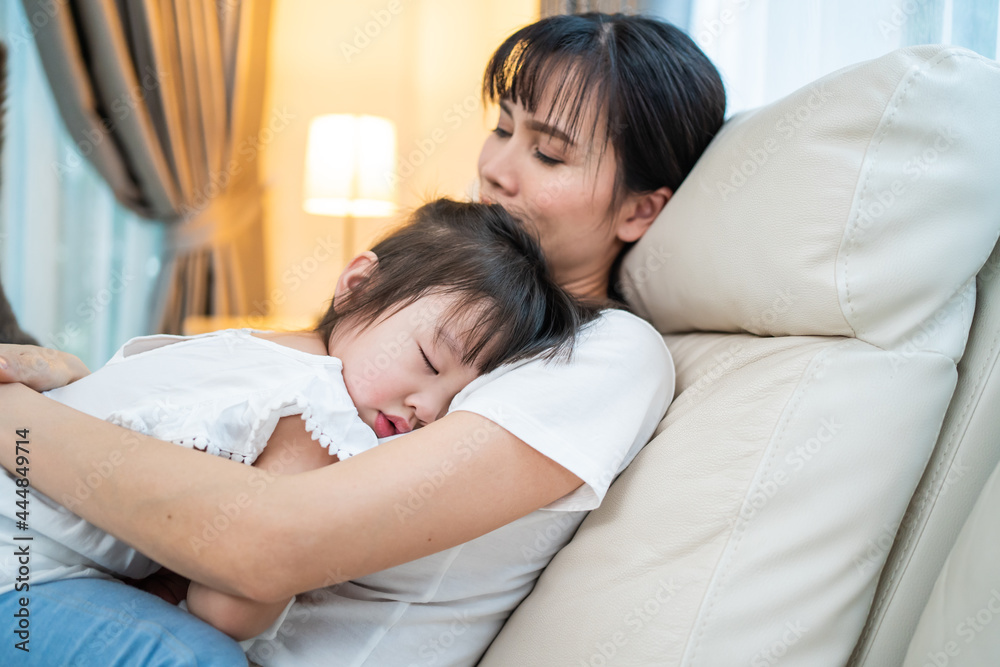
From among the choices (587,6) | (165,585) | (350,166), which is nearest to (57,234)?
(350,166)

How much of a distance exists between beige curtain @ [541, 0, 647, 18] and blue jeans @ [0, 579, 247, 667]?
7.83 feet

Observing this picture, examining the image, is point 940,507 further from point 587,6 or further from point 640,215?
point 587,6

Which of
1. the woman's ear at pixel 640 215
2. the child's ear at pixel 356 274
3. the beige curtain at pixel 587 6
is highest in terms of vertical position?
the beige curtain at pixel 587 6

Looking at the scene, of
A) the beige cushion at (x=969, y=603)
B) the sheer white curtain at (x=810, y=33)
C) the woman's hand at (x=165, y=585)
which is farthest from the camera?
the sheer white curtain at (x=810, y=33)

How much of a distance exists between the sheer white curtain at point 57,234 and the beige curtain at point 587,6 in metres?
1.92

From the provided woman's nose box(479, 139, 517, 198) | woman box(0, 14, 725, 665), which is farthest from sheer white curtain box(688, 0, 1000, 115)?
woman's nose box(479, 139, 517, 198)

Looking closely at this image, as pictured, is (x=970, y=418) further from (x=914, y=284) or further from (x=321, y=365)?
(x=321, y=365)

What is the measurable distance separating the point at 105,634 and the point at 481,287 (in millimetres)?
596

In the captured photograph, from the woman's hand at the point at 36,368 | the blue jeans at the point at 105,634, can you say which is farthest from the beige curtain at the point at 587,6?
the blue jeans at the point at 105,634

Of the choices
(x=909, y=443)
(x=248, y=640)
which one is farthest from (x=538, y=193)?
(x=248, y=640)

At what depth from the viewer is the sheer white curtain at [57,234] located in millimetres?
2678

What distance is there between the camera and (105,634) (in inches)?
28.4

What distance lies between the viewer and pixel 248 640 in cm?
83

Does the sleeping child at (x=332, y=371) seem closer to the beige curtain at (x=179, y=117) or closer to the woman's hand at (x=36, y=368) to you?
the woman's hand at (x=36, y=368)
